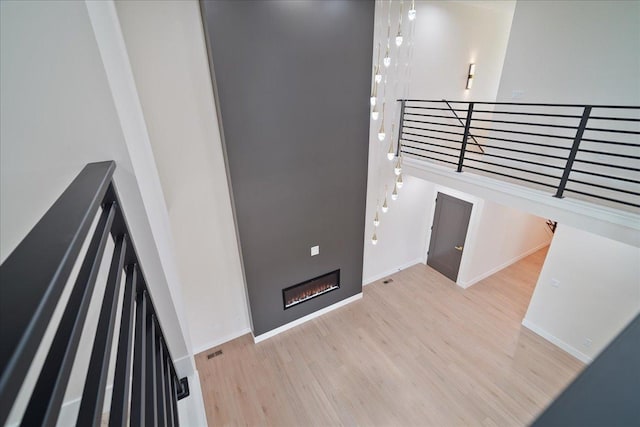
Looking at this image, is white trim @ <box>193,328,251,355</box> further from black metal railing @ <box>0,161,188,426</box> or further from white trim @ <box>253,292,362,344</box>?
black metal railing @ <box>0,161,188,426</box>

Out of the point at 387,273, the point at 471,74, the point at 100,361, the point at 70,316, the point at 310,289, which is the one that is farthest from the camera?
the point at 387,273

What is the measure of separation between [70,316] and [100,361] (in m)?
0.18

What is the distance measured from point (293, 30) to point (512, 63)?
3638mm

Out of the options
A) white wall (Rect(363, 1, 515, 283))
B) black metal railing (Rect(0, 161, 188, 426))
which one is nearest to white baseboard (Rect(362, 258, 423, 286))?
white wall (Rect(363, 1, 515, 283))

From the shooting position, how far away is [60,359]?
0.45 meters

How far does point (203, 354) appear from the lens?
14.7ft

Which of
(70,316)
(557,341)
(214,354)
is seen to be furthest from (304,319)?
(70,316)

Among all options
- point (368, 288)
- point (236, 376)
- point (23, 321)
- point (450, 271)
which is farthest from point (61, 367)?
point (450, 271)

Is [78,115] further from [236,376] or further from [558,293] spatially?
[558,293]

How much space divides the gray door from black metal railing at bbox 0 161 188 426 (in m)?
5.81

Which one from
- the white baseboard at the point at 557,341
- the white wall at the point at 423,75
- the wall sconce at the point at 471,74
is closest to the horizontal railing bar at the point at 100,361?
the white wall at the point at 423,75

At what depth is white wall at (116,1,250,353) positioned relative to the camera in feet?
9.67

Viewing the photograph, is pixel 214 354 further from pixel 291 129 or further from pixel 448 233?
pixel 448 233

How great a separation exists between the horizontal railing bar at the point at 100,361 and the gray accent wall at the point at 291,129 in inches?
114
